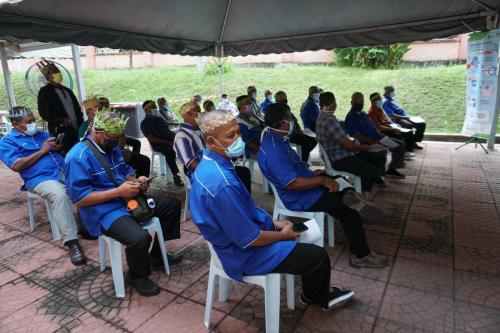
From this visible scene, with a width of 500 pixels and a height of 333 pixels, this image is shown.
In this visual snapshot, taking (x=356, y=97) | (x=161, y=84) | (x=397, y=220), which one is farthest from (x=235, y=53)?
(x=161, y=84)

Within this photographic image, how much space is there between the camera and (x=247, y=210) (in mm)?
2059

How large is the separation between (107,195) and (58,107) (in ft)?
7.89

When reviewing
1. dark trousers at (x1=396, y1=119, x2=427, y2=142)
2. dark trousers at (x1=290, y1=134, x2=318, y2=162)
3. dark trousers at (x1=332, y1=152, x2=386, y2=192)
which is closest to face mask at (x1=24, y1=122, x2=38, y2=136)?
dark trousers at (x1=332, y1=152, x2=386, y2=192)

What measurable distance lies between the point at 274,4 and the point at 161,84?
1225cm

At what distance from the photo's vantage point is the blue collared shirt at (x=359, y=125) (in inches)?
209

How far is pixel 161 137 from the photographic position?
5859 mm

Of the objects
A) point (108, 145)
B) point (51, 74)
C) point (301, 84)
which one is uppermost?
point (51, 74)

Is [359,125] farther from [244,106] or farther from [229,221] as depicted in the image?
[229,221]

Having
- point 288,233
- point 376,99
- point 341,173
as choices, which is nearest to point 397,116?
point 376,99

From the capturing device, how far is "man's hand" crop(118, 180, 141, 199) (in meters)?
2.74

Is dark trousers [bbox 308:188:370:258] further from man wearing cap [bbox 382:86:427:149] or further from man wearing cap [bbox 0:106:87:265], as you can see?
man wearing cap [bbox 382:86:427:149]

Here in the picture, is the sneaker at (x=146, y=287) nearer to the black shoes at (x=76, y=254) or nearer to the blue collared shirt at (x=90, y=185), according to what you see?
the blue collared shirt at (x=90, y=185)

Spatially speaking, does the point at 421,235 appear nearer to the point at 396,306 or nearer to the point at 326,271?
the point at 396,306

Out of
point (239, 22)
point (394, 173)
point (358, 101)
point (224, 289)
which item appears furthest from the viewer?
point (239, 22)
